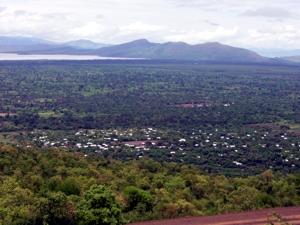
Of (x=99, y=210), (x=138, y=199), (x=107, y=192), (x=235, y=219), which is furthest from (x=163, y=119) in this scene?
(x=99, y=210)

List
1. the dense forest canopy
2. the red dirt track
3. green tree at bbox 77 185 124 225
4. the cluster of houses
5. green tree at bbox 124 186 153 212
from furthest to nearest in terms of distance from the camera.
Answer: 1. the dense forest canopy
2. the cluster of houses
3. green tree at bbox 124 186 153 212
4. the red dirt track
5. green tree at bbox 77 185 124 225

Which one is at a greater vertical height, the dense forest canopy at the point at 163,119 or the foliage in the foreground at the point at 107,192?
the foliage in the foreground at the point at 107,192

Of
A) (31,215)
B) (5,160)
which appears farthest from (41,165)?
(31,215)

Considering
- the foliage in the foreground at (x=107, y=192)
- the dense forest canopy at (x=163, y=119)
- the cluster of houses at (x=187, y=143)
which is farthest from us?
the dense forest canopy at (x=163, y=119)

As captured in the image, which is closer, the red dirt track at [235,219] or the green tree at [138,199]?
the red dirt track at [235,219]

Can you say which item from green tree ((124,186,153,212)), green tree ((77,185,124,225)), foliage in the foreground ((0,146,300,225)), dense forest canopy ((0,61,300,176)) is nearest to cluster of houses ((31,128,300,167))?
dense forest canopy ((0,61,300,176))

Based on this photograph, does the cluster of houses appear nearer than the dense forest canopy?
Yes

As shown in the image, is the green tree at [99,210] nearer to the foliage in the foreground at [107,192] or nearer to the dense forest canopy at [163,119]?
the foliage in the foreground at [107,192]

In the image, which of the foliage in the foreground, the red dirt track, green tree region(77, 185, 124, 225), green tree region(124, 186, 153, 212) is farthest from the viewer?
green tree region(124, 186, 153, 212)

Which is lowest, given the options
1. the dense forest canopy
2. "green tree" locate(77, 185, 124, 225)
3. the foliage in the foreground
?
the dense forest canopy

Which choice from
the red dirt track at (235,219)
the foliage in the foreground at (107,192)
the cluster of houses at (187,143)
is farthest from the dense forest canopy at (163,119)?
the red dirt track at (235,219)

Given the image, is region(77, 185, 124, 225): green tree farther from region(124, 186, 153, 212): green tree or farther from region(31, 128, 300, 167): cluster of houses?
region(31, 128, 300, 167): cluster of houses
